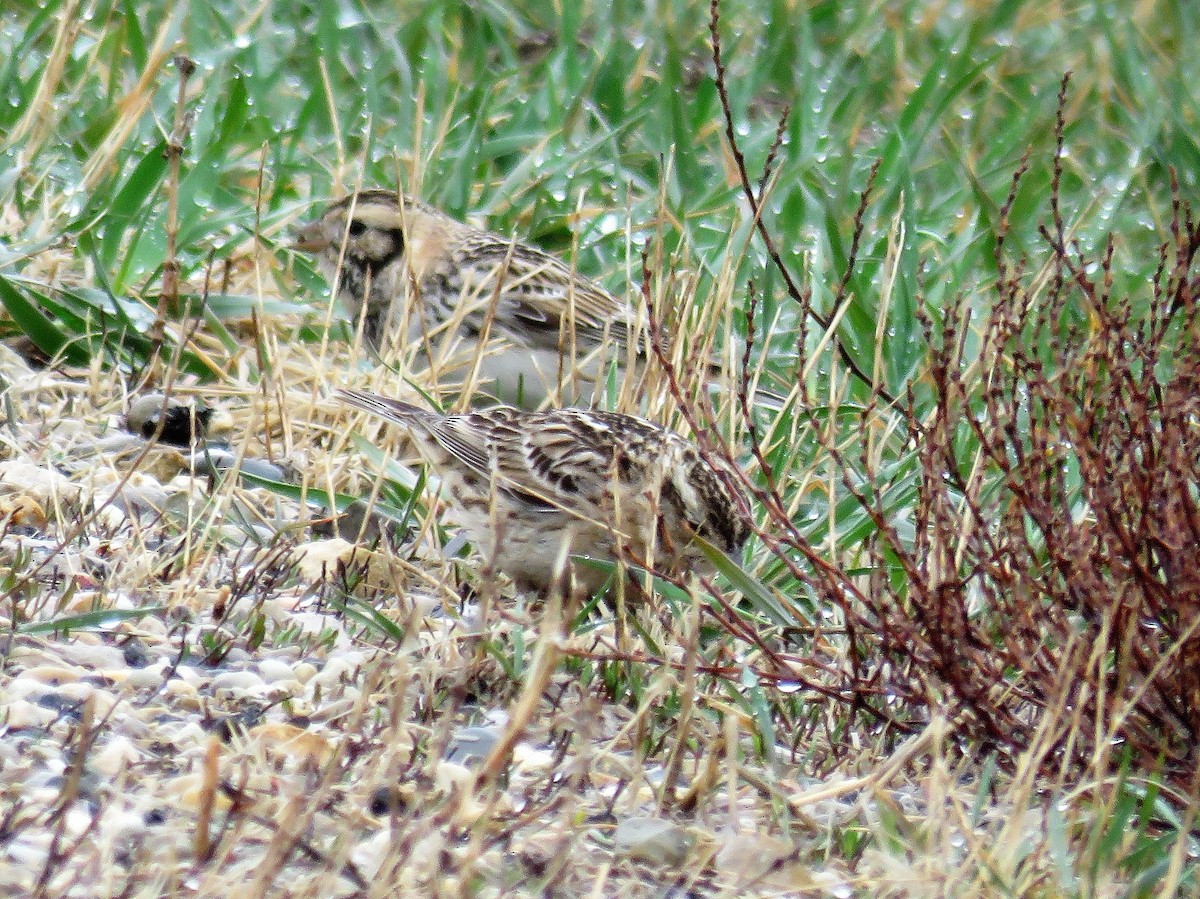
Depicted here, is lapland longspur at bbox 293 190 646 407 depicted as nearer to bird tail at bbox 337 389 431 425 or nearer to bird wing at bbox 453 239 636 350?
bird wing at bbox 453 239 636 350

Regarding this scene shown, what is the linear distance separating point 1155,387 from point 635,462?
4.54 ft

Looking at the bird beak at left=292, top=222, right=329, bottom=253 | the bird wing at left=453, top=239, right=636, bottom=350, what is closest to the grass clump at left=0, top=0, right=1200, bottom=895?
the bird beak at left=292, top=222, right=329, bottom=253

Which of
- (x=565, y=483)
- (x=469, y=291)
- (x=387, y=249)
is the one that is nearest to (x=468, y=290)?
(x=469, y=291)

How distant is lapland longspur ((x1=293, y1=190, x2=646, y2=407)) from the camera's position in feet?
20.7

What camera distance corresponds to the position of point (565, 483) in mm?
4578

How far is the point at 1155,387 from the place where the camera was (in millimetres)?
3367

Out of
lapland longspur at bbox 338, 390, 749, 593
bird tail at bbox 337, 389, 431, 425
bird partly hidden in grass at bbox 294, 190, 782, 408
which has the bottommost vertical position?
lapland longspur at bbox 338, 390, 749, 593

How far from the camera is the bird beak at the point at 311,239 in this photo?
6414 millimetres

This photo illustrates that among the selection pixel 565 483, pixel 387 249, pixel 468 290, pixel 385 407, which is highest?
pixel 387 249

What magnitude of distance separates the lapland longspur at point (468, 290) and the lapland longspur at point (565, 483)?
4.13 ft

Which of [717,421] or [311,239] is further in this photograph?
[311,239]

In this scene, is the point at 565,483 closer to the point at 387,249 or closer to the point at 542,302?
the point at 542,302

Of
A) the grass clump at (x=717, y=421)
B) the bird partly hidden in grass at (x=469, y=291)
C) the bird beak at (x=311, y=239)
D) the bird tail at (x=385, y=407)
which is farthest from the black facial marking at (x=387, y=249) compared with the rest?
the bird tail at (x=385, y=407)

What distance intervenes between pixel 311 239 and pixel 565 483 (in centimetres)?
217
